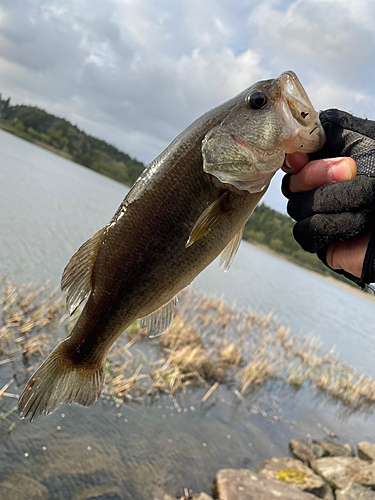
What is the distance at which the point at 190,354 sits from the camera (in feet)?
34.9

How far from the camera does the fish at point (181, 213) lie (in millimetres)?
2236

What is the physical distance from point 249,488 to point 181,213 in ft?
21.2

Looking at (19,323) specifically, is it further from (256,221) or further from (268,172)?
(256,221)

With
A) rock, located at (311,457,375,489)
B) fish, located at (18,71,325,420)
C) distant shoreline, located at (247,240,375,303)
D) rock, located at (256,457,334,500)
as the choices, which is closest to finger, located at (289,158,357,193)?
fish, located at (18,71,325,420)

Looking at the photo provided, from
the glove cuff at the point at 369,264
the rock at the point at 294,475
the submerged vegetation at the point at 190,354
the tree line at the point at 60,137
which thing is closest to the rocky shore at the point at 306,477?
the rock at the point at 294,475

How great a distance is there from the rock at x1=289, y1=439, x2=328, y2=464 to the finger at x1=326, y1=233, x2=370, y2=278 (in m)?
8.93

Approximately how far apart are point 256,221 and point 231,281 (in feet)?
229

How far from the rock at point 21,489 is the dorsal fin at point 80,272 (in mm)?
4564

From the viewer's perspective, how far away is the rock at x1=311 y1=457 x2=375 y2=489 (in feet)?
27.9

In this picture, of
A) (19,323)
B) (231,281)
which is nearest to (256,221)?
(231,281)

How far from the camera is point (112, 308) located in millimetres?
2453

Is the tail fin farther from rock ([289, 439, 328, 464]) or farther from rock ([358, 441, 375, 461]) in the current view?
rock ([358, 441, 375, 461])

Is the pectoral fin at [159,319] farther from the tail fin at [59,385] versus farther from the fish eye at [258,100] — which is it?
the fish eye at [258,100]

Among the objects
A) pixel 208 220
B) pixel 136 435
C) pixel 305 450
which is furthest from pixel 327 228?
pixel 305 450
